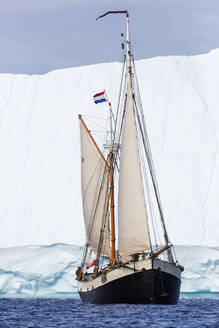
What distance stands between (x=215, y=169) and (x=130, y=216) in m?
35.6

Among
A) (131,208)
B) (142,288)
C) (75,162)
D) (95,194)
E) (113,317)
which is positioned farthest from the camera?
(75,162)

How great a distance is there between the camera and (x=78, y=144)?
78250 mm

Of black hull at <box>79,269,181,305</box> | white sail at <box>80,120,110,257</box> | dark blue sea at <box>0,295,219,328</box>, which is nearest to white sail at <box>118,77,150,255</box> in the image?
black hull at <box>79,269,181,305</box>

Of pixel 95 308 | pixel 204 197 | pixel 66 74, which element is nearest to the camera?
pixel 95 308

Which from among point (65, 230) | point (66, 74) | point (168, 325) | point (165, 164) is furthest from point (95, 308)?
point (66, 74)

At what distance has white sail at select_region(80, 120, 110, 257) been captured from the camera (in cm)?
4475

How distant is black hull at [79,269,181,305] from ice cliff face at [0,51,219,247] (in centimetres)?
2658

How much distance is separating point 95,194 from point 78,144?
1321 inches

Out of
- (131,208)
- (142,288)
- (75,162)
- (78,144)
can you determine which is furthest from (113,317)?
(78,144)

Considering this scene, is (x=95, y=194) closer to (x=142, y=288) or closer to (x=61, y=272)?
(x=142, y=288)

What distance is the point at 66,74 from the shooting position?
282 ft

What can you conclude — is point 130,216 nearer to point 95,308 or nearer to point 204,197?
point 95,308

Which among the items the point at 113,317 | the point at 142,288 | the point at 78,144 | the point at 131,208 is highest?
the point at 78,144

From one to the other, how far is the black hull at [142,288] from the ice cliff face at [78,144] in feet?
87.2
